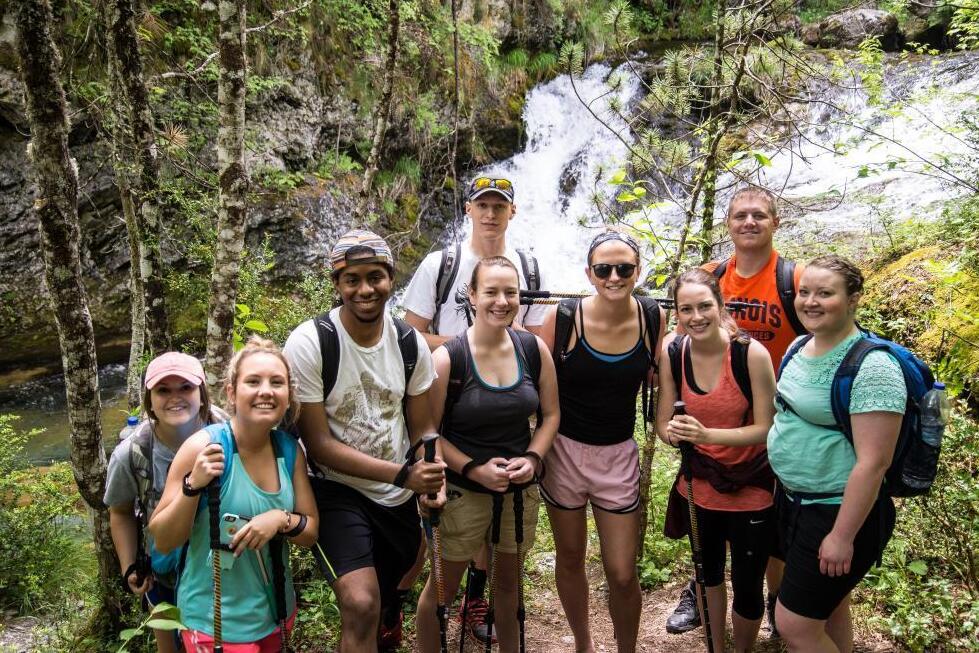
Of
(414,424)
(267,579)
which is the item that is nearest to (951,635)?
(414,424)

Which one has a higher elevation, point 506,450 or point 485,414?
point 485,414

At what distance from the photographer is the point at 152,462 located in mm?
2967

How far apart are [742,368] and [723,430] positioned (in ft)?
1.10

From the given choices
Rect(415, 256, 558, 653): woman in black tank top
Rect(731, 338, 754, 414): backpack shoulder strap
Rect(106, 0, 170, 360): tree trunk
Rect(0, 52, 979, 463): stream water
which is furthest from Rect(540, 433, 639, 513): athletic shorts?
Rect(106, 0, 170, 360): tree trunk

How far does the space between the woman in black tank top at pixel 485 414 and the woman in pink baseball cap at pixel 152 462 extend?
1.19 metres

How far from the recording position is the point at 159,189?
604cm

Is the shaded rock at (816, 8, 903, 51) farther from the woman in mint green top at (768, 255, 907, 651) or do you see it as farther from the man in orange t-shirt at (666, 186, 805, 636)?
the woman in mint green top at (768, 255, 907, 651)

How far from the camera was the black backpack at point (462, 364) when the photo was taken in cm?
330

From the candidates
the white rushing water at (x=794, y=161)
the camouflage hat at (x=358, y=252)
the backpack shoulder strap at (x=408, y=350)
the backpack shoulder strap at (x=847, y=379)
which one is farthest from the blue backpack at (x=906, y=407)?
the white rushing water at (x=794, y=161)

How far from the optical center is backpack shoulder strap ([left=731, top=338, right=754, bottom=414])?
3215 mm

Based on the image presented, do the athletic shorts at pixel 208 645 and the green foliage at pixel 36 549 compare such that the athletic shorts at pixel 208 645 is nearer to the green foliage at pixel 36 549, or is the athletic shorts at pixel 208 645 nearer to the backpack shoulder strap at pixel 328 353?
the backpack shoulder strap at pixel 328 353

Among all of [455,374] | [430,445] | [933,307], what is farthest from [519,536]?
[933,307]

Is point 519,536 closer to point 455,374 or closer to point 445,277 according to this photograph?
point 455,374

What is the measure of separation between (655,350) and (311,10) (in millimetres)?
12335
